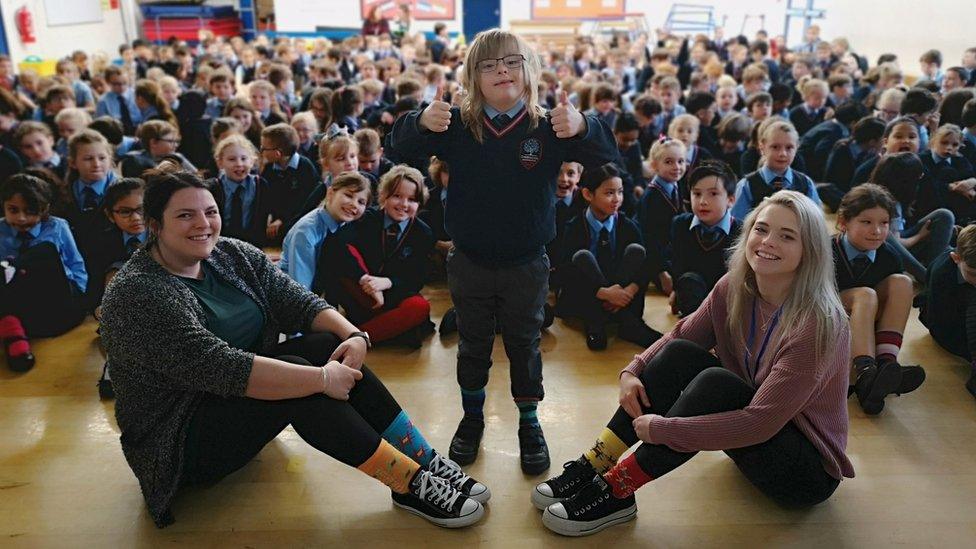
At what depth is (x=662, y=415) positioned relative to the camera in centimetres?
181

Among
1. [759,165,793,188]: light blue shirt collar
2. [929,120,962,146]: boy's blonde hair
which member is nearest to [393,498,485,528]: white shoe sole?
[759,165,793,188]: light blue shirt collar

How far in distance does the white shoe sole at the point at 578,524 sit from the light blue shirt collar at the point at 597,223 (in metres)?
1.51

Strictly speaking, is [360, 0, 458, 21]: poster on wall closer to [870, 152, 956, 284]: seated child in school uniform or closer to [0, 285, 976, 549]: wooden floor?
[870, 152, 956, 284]: seated child in school uniform

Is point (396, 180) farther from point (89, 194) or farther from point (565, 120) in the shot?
point (89, 194)

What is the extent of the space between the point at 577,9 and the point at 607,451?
15770 millimetres

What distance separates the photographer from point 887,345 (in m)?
2.45

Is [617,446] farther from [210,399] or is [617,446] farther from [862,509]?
[210,399]

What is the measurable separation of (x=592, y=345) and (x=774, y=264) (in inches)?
48.2

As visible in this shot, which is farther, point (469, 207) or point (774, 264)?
point (469, 207)

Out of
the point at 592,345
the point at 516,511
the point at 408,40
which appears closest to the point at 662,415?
the point at 516,511

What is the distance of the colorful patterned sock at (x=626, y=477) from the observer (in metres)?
1.74

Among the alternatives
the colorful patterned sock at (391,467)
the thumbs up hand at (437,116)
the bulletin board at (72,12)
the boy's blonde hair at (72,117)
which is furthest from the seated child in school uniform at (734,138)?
the bulletin board at (72,12)

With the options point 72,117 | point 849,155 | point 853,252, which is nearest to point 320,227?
point 853,252

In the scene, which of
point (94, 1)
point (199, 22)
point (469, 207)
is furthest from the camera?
point (199, 22)
